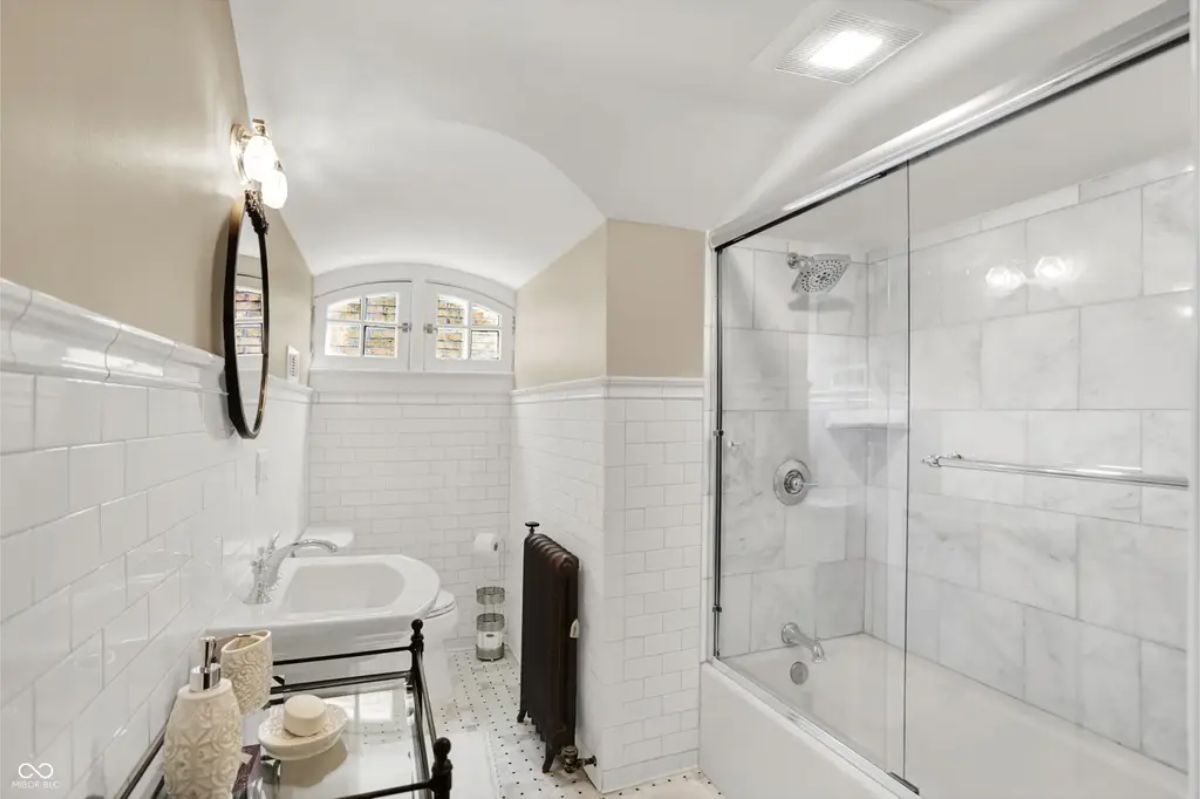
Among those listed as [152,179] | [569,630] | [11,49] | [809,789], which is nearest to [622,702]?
[569,630]

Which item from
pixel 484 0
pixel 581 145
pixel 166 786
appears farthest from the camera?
pixel 581 145

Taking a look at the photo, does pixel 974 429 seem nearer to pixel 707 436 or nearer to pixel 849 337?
pixel 849 337

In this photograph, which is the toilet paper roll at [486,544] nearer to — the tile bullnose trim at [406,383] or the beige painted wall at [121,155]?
the tile bullnose trim at [406,383]

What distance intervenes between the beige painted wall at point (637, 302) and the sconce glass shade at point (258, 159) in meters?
1.18

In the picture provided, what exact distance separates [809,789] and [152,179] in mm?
2334

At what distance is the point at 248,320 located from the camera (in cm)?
171

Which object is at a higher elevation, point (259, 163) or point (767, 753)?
point (259, 163)

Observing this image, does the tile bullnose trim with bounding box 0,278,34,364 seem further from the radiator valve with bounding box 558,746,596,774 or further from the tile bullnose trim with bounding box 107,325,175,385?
the radiator valve with bounding box 558,746,596,774

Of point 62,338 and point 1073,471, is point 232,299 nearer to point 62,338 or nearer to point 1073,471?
point 62,338

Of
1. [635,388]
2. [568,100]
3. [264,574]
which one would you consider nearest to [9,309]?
[264,574]

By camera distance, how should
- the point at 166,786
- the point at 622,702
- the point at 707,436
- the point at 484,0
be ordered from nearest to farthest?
the point at 166,786, the point at 484,0, the point at 622,702, the point at 707,436

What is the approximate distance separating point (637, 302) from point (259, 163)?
1.34 m

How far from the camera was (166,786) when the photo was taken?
3.10 feet

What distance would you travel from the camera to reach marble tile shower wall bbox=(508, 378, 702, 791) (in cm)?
239
